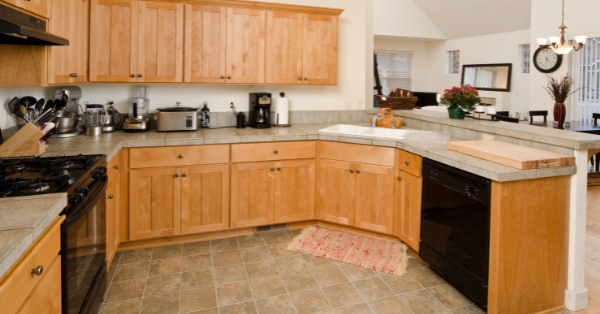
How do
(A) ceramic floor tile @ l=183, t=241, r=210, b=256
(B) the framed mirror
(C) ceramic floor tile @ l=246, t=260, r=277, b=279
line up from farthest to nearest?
(B) the framed mirror < (A) ceramic floor tile @ l=183, t=241, r=210, b=256 < (C) ceramic floor tile @ l=246, t=260, r=277, b=279

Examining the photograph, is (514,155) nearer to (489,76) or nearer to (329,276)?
(329,276)

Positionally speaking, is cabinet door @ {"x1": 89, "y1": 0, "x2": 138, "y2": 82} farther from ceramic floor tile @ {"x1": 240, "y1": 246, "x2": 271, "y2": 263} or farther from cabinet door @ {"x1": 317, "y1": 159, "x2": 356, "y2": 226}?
cabinet door @ {"x1": 317, "y1": 159, "x2": 356, "y2": 226}

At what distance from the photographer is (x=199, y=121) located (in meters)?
3.72

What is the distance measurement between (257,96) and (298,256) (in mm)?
1503

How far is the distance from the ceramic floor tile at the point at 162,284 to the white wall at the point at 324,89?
1.63 meters

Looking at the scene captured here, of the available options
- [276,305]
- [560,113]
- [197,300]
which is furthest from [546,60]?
[197,300]

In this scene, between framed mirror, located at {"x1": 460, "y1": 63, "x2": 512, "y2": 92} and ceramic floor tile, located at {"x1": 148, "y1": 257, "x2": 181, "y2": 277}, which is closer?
ceramic floor tile, located at {"x1": 148, "y1": 257, "x2": 181, "y2": 277}

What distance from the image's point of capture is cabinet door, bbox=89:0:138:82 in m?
3.17

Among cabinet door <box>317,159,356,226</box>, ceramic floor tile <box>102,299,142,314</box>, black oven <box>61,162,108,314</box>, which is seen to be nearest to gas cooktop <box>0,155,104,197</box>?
black oven <box>61,162,108,314</box>

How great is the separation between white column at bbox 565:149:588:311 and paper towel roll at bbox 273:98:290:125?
236 cm

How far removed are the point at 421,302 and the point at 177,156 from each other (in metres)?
2.03

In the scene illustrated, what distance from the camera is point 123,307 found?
7.66 ft

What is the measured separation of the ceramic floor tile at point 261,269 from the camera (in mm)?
2785

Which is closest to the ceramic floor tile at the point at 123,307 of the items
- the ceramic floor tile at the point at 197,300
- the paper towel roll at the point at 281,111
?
the ceramic floor tile at the point at 197,300
